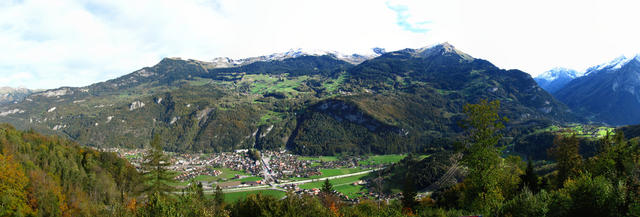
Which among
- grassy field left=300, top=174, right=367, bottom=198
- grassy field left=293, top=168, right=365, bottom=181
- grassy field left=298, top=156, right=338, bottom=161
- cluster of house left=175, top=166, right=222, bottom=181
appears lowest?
grassy field left=298, top=156, right=338, bottom=161

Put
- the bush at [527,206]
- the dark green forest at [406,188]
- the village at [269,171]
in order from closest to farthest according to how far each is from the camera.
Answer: the dark green forest at [406,188] < the bush at [527,206] < the village at [269,171]

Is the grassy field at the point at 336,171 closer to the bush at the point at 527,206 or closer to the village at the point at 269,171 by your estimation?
the village at the point at 269,171

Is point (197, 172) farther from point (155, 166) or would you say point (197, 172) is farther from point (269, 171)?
point (155, 166)

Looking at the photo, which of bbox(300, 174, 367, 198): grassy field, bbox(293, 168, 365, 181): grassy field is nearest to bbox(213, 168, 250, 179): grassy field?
bbox(293, 168, 365, 181): grassy field

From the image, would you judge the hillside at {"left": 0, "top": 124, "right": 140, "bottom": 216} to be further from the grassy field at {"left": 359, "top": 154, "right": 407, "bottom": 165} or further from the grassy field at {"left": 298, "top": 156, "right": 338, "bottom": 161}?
the grassy field at {"left": 359, "top": 154, "right": 407, "bottom": 165}

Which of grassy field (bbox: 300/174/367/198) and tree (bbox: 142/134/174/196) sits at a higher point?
tree (bbox: 142/134/174/196)

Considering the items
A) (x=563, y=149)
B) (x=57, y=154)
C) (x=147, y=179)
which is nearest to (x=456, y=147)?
(x=563, y=149)

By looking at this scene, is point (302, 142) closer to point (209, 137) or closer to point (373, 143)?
point (373, 143)

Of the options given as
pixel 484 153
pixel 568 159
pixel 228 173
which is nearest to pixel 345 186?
pixel 228 173

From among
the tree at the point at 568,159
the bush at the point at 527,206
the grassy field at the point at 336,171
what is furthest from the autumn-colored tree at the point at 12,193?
the grassy field at the point at 336,171
